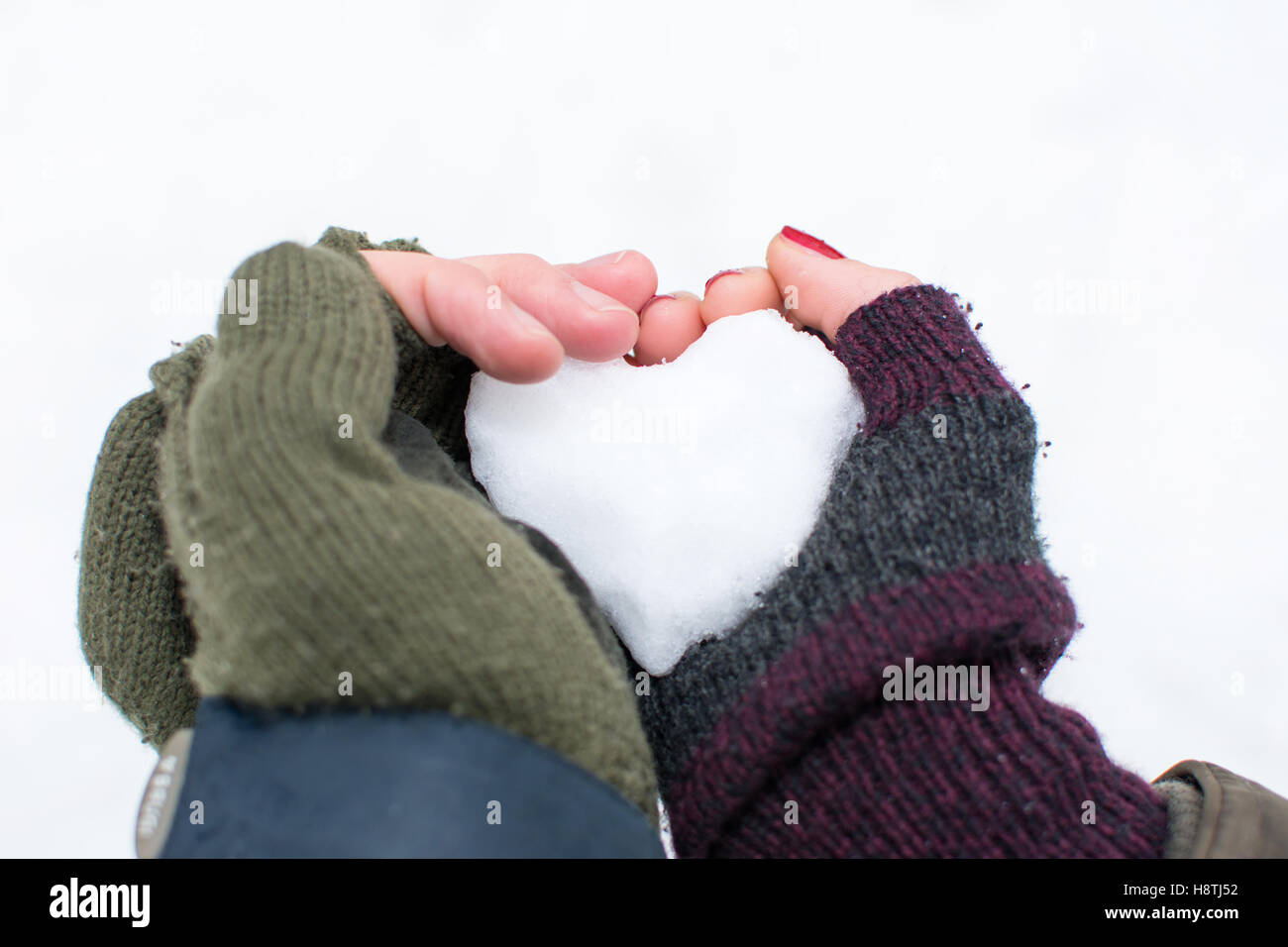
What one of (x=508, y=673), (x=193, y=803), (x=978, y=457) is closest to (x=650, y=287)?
(x=978, y=457)

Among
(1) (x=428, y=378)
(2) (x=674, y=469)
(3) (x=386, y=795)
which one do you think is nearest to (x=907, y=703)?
(2) (x=674, y=469)

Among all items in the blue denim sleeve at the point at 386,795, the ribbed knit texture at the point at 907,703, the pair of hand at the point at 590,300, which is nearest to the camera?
the blue denim sleeve at the point at 386,795

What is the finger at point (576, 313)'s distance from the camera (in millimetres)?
751

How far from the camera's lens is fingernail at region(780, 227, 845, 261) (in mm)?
869

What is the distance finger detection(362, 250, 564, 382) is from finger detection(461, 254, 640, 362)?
0.7 inches

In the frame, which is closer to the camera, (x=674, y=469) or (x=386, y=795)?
(x=386, y=795)

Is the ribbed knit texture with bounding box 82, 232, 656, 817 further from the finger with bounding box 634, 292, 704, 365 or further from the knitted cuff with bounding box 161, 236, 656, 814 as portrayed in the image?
the finger with bounding box 634, 292, 704, 365

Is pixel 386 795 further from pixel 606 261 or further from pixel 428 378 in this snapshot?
pixel 606 261

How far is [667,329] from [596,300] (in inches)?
4.6

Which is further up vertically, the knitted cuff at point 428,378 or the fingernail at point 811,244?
the fingernail at point 811,244

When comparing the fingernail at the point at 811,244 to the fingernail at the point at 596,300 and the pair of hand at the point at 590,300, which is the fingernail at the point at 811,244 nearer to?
the pair of hand at the point at 590,300

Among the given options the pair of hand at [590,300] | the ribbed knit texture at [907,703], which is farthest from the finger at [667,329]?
the ribbed knit texture at [907,703]

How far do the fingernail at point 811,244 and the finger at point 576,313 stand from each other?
0.22 metres

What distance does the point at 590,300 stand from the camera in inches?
30.2
